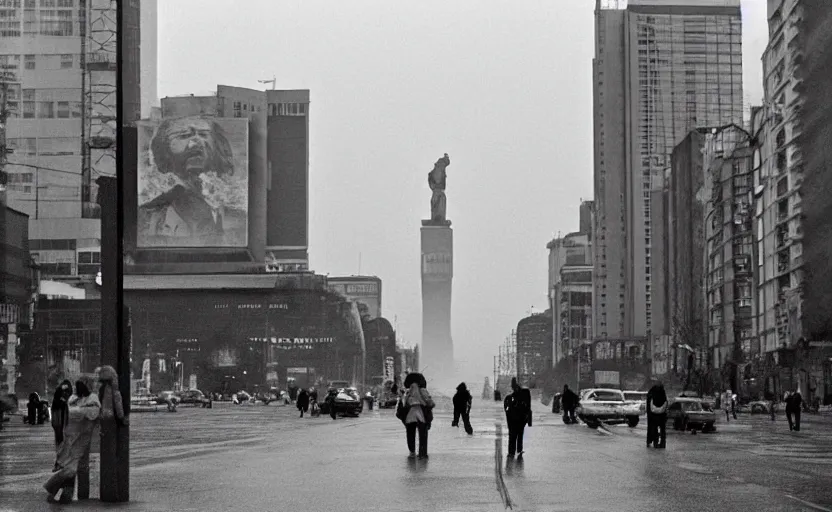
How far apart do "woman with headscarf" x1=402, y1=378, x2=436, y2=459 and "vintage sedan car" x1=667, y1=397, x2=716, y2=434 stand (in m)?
22.0

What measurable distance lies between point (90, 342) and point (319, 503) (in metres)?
133

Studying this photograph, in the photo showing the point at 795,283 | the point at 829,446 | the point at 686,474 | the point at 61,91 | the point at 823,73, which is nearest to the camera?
the point at 686,474

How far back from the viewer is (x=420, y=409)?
28.6m

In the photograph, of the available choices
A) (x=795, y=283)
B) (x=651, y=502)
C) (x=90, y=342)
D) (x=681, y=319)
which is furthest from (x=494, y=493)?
(x=681, y=319)

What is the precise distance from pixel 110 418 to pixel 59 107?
15806 centimetres

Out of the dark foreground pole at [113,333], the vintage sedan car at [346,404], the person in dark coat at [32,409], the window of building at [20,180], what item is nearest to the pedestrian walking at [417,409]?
the dark foreground pole at [113,333]

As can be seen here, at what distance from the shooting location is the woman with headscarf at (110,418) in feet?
60.8

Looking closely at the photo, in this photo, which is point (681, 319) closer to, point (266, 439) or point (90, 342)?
point (90, 342)

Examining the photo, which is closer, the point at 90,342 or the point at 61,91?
the point at 90,342

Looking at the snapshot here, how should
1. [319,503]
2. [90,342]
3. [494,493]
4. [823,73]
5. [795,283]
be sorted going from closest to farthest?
1. [319,503]
2. [494,493]
3. [823,73]
4. [795,283]
5. [90,342]

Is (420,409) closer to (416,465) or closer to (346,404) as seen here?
(416,465)

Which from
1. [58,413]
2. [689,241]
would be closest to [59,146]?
[689,241]

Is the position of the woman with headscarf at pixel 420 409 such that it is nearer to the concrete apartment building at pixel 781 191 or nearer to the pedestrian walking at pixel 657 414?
the pedestrian walking at pixel 657 414

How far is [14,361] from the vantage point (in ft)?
390
